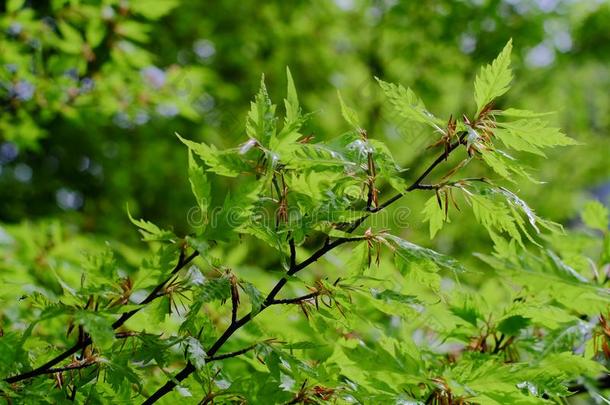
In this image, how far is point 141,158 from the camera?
17.5 feet

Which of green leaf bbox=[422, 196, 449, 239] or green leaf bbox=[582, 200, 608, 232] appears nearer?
green leaf bbox=[422, 196, 449, 239]

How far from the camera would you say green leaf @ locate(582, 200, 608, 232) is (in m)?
1.55

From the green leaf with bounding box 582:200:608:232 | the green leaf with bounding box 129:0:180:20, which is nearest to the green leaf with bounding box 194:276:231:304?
the green leaf with bounding box 582:200:608:232

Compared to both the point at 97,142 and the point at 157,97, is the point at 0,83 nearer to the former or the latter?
the point at 157,97

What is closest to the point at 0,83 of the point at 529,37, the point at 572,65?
the point at 529,37

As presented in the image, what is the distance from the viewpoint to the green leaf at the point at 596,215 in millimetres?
1554

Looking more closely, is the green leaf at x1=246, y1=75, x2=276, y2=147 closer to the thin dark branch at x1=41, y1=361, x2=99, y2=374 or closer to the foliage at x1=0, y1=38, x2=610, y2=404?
the foliage at x1=0, y1=38, x2=610, y2=404

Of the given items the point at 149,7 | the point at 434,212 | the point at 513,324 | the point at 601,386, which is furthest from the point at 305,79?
the point at 434,212

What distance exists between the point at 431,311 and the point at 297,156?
65cm

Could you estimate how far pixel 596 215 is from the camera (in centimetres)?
156

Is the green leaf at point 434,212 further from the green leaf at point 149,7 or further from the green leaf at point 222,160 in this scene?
the green leaf at point 149,7

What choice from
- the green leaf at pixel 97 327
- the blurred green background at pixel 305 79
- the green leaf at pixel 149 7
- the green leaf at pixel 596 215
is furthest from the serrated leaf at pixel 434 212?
the blurred green background at pixel 305 79

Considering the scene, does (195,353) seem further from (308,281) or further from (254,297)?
(308,281)

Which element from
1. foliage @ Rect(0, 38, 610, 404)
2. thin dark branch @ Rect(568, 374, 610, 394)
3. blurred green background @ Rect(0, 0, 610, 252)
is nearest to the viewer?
foliage @ Rect(0, 38, 610, 404)
